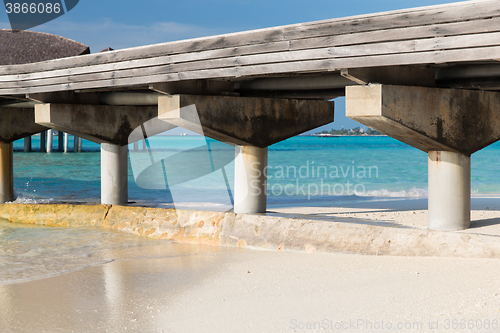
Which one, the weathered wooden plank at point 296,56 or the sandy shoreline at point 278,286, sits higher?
the weathered wooden plank at point 296,56

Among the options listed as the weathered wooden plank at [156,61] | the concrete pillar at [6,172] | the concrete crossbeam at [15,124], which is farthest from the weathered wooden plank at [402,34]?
the concrete pillar at [6,172]

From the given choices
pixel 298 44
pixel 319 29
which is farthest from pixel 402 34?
pixel 298 44

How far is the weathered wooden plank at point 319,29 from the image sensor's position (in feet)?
19.5

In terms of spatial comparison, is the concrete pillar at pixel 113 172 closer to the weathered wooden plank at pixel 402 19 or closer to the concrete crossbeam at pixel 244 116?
the concrete crossbeam at pixel 244 116

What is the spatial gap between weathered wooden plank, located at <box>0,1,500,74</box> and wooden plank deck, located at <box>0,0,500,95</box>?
0.01 m

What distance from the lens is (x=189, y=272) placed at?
23.1 feet

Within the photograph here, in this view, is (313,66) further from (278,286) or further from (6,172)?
(6,172)

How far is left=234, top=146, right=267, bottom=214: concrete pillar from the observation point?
11.2m

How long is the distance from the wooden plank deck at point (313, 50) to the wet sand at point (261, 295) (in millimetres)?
2786

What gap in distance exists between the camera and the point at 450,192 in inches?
318

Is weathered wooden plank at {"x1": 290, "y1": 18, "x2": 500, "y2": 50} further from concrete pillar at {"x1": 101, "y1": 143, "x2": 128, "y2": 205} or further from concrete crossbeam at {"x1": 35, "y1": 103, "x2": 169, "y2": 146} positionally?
concrete pillar at {"x1": 101, "y1": 143, "x2": 128, "y2": 205}

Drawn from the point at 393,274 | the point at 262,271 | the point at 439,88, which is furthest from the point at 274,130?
the point at 393,274

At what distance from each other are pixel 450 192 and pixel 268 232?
3.17m

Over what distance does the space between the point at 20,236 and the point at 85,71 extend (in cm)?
391
